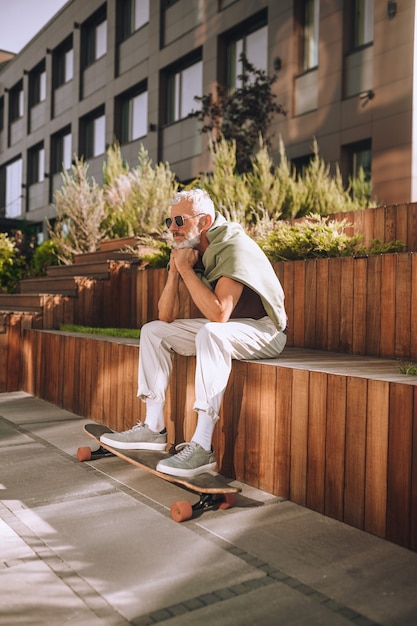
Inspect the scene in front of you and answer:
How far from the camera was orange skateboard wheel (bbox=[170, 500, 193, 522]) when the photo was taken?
2.69m

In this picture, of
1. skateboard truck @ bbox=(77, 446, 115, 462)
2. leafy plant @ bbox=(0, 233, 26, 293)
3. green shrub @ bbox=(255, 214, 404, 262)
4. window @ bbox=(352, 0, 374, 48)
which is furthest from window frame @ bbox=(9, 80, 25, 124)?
skateboard truck @ bbox=(77, 446, 115, 462)

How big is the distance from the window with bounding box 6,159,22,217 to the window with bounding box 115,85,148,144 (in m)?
9.12

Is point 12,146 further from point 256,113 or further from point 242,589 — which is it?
point 242,589

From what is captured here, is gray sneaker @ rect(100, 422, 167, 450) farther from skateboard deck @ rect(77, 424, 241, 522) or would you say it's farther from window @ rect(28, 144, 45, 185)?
window @ rect(28, 144, 45, 185)

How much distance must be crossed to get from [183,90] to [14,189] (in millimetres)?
13912

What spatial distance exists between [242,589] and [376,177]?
30.7ft

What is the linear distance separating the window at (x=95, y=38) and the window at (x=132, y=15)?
140cm

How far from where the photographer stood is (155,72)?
1659 cm

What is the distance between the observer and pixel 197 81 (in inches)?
601

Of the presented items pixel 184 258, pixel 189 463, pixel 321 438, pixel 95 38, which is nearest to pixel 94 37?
pixel 95 38

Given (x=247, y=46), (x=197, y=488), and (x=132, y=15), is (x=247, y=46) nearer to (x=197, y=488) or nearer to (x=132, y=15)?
(x=132, y=15)

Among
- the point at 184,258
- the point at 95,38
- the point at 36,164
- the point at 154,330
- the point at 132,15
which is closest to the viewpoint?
the point at 184,258

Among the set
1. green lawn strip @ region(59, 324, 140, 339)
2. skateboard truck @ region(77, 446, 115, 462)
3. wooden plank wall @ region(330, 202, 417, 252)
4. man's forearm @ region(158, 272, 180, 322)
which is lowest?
skateboard truck @ region(77, 446, 115, 462)

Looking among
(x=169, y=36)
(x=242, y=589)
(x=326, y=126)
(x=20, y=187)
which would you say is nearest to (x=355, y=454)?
(x=242, y=589)
